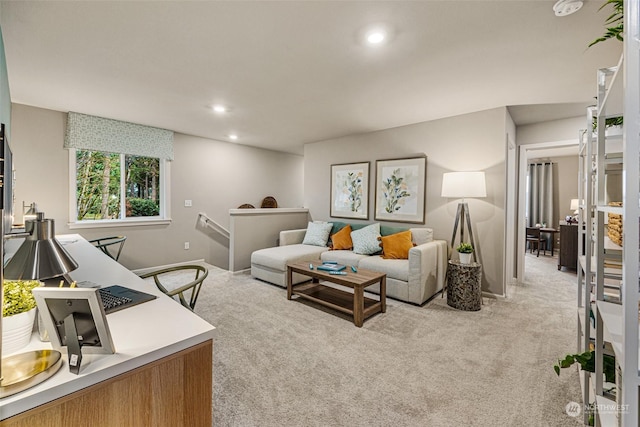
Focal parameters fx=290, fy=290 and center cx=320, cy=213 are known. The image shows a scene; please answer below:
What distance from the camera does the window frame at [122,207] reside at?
13.1ft

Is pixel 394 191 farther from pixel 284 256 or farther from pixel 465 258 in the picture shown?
pixel 284 256

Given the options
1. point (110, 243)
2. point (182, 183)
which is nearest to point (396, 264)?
point (110, 243)

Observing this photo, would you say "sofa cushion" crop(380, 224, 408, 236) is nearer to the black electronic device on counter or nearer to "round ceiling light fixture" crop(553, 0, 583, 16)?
"round ceiling light fixture" crop(553, 0, 583, 16)

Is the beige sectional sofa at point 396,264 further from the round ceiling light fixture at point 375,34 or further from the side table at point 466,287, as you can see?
the round ceiling light fixture at point 375,34

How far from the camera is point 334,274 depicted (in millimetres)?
3064

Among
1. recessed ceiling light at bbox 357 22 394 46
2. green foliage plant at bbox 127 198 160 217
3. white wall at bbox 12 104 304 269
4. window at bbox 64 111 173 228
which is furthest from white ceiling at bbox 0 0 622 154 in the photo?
green foliage plant at bbox 127 198 160 217

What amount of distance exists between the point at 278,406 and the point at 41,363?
1.26m

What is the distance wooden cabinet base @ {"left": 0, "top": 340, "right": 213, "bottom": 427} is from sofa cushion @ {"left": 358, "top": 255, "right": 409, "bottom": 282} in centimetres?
267

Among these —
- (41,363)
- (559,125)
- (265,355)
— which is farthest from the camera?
(559,125)

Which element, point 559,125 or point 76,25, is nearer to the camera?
point 76,25

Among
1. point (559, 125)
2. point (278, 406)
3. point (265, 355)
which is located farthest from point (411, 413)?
point (559, 125)

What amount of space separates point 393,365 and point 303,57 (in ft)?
8.06

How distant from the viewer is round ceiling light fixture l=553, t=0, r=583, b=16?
64.3 inches

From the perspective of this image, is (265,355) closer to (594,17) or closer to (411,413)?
(411,413)
